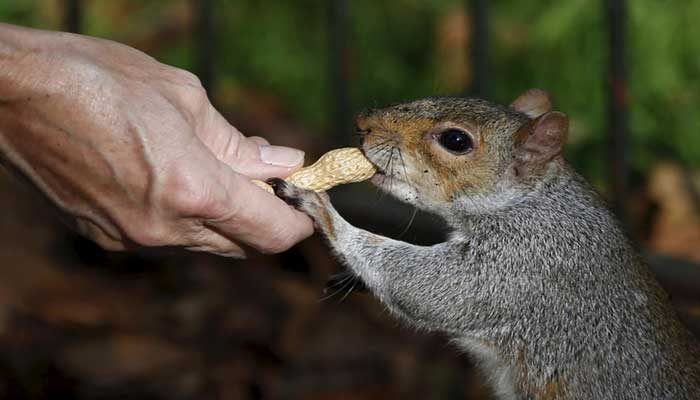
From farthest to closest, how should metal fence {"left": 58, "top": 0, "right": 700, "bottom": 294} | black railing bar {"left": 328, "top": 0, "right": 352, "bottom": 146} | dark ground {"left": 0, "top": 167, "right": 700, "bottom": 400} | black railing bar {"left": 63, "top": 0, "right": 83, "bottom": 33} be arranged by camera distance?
1. black railing bar {"left": 63, "top": 0, "right": 83, "bottom": 33}
2. black railing bar {"left": 328, "top": 0, "right": 352, "bottom": 146}
3. dark ground {"left": 0, "top": 167, "right": 700, "bottom": 400}
4. metal fence {"left": 58, "top": 0, "right": 700, "bottom": 294}

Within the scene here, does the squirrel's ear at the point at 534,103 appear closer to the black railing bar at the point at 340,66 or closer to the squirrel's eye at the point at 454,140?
the squirrel's eye at the point at 454,140

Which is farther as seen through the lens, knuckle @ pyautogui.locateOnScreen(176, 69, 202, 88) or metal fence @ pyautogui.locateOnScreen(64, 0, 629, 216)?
metal fence @ pyautogui.locateOnScreen(64, 0, 629, 216)

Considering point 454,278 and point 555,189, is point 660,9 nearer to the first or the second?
point 555,189

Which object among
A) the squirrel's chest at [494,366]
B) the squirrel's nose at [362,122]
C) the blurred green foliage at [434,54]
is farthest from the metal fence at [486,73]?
the squirrel's nose at [362,122]

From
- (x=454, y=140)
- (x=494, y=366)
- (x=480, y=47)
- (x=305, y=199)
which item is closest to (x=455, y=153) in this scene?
(x=454, y=140)

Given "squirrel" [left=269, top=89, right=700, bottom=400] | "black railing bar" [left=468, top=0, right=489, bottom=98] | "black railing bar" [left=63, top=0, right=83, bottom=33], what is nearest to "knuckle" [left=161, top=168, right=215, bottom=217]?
"squirrel" [left=269, top=89, right=700, bottom=400]

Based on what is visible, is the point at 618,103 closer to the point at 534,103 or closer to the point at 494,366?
the point at 534,103

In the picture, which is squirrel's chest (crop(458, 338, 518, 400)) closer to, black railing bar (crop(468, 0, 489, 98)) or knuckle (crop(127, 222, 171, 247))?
knuckle (crop(127, 222, 171, 247))
